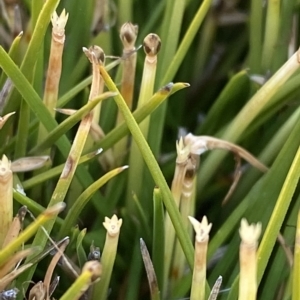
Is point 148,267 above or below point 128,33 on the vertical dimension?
below

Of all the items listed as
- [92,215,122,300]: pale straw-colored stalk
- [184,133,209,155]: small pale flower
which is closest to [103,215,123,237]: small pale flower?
[92,215,122,300]: pale straw-colored stalk

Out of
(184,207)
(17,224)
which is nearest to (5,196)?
(17,224)

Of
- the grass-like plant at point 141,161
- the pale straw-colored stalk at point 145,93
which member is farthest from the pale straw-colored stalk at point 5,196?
the pale straw-colored stalk at point 145,93

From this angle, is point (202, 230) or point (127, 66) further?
point (127, 66)

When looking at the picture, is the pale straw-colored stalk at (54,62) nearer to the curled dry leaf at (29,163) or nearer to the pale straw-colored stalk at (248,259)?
the curled dry leaf at (29,163)

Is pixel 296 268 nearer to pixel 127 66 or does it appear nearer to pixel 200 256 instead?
pixel 200 256

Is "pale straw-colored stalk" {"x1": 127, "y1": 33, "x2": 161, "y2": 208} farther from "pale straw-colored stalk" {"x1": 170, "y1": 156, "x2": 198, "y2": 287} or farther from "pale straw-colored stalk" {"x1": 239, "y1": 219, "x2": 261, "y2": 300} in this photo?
"pale straw-colored stalk" {"x1": 239, "y1": 219, "x2": 261, "y2": 300}
